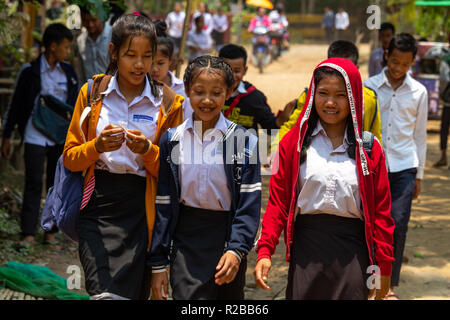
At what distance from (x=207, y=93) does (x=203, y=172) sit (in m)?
0.39

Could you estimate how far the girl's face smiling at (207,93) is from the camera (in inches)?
134

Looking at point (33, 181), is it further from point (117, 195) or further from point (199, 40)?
point (199, 40)

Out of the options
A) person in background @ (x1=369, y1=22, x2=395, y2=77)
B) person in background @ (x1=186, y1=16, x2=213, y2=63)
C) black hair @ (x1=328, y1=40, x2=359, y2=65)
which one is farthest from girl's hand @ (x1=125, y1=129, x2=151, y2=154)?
person in background @ (x1=186, y1=16, x2=213, y2=63)

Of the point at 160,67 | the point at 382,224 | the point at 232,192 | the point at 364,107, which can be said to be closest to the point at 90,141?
the point at 232,192

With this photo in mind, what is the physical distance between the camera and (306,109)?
347 cm

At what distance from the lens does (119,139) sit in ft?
10.7

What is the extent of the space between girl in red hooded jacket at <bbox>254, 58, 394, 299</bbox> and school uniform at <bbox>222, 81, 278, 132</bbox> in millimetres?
1954

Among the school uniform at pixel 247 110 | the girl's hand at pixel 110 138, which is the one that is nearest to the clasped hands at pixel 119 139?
the girl's hand at pixel 110 138

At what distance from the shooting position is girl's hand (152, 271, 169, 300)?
3365 mm

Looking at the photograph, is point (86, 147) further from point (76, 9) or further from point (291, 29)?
point (291, 29)

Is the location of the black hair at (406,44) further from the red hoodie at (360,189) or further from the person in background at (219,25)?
the person in background at (219,25)

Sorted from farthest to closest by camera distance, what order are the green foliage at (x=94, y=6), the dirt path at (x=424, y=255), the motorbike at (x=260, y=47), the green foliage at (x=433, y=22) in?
the motorbike at (x=260, y=47), the green foliage at (x=433, y=22), the green foliage at (x=94, y=6), the dirt path at (x=424, y=255)

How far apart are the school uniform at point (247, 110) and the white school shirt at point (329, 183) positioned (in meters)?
1.98

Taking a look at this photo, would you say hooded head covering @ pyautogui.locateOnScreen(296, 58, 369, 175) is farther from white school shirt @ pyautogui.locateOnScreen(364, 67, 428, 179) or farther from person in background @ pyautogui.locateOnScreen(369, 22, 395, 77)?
person in background @ pyautogui.locateOnScreen(369, 22, 395, 77)
